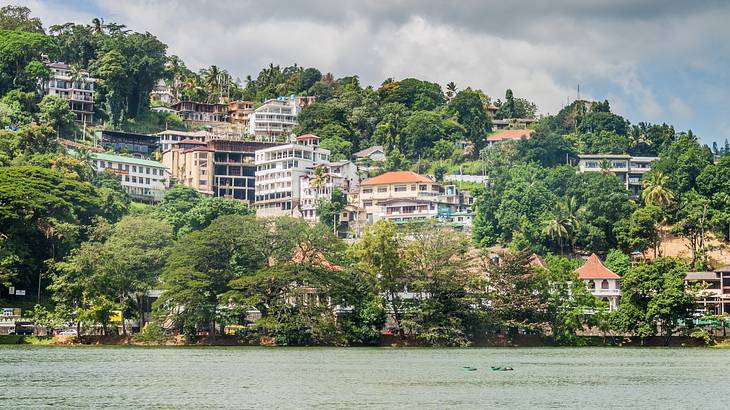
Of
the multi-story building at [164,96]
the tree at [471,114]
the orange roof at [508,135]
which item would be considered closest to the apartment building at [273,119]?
the multi-story building at [164,96]

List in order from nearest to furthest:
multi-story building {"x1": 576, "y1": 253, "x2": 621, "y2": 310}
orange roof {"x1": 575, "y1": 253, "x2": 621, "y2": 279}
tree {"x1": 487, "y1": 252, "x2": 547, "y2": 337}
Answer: tree {"x1": 487, "y1": 252, "x2": 547, "y2": 337} → multi-story building {"x1": 576, "y1": 253, "x2": 621, "y2": 310} → orange roof {"x1": 575, "y1": 253, "x2": 621, "y2": 279}

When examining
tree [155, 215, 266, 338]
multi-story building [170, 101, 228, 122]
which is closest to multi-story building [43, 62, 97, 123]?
multi-story building [170, 101, 228, 122]

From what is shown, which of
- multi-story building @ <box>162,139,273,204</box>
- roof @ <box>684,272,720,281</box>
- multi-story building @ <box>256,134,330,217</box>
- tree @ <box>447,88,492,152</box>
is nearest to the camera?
roof @ <box>684,272,720,281</box>

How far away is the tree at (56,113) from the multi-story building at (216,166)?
48.5ft

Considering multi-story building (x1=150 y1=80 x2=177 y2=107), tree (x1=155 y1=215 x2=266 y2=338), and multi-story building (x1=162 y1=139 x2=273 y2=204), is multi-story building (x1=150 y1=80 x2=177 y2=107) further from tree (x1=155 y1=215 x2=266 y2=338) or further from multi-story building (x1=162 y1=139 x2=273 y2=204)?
tree (x1=155 y1=215 x2=266 y2=338)

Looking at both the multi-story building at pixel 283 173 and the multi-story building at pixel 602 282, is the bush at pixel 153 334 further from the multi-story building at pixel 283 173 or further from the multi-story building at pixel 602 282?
the multi-story building at pixel 283 173

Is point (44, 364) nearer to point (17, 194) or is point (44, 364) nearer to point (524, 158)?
point (17, 194)

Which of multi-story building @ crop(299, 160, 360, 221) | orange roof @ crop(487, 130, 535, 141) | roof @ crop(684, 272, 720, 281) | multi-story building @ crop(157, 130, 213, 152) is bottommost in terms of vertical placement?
roof @ crop(684, 272, 720, 281)

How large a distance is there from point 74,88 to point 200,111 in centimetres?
2711

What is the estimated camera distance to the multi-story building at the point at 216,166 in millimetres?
151250

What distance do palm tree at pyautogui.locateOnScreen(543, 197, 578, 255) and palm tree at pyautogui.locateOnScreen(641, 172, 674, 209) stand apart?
827 centimetres

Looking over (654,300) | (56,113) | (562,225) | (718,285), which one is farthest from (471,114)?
(654,300)

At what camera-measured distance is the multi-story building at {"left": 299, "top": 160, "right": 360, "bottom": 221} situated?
14275 centimetres

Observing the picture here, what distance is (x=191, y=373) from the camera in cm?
5581
